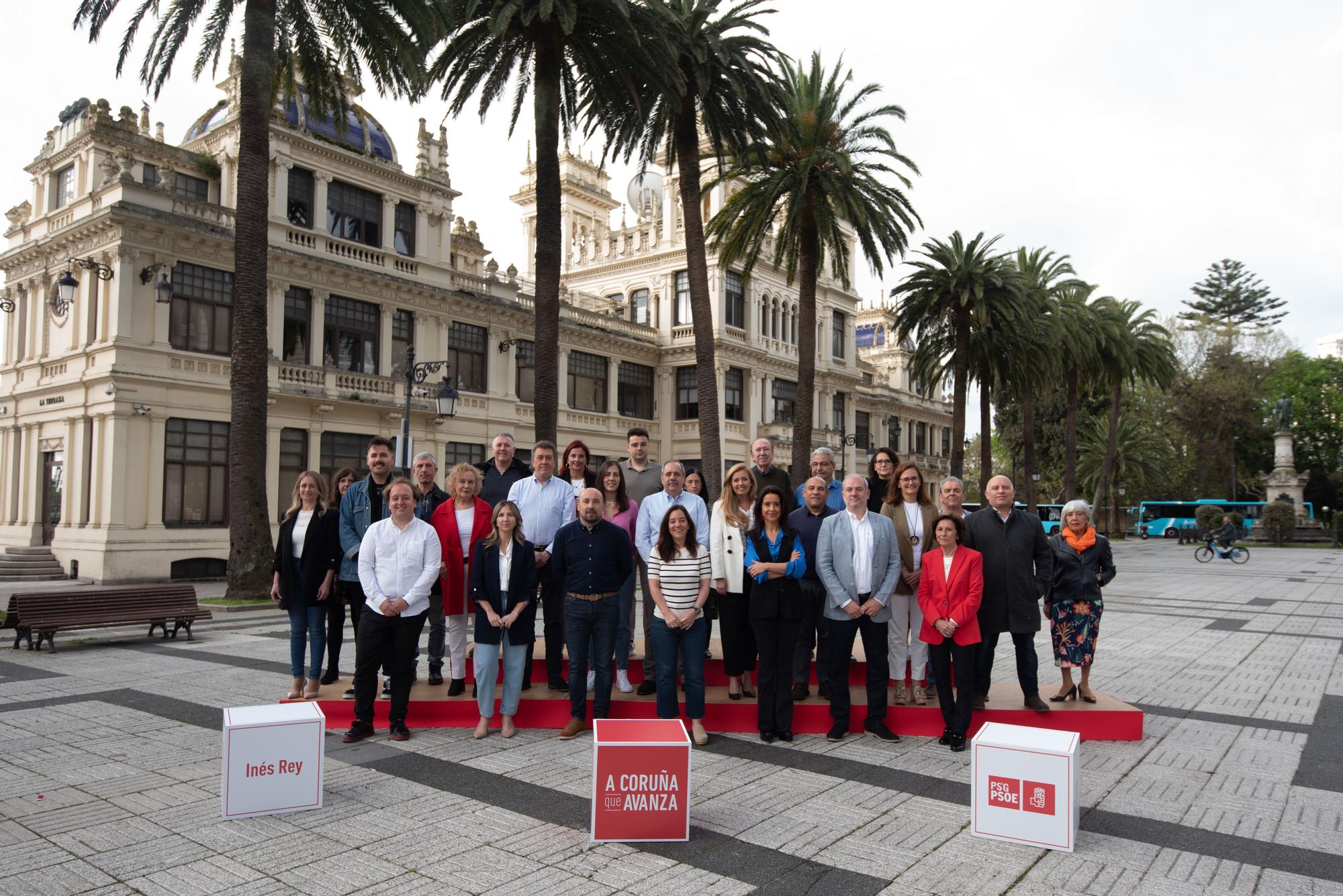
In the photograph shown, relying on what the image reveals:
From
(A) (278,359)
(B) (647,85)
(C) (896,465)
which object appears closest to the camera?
(C) (896,465)

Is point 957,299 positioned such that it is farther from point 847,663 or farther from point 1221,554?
point 847,663

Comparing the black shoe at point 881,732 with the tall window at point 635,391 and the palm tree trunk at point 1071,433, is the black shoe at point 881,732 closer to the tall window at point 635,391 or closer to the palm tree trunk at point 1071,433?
the tall window at point 635,391

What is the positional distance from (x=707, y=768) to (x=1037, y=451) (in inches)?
2424

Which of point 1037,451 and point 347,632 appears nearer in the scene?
point 347,632

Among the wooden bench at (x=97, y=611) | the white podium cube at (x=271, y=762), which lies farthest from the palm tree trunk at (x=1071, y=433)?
the white podium cube at (x=271, y=762)

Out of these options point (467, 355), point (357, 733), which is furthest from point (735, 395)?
point (357, 733)

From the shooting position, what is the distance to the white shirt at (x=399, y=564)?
7.31 meters

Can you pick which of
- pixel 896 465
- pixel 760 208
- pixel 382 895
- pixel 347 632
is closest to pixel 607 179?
pixel 760 208

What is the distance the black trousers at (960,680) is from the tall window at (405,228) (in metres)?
27.0

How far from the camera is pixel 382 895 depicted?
4.48 m

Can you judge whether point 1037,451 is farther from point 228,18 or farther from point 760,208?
point 228,18

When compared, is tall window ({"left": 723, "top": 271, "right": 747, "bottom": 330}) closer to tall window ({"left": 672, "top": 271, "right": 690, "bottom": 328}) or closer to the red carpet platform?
tall window ({"left": 672, "top": 271, "right": 690, "bottom": 328})

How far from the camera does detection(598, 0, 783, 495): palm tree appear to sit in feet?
64.7

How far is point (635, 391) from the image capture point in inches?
1641
